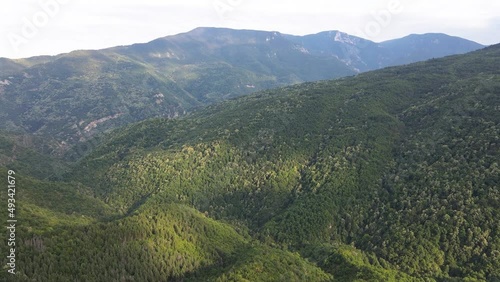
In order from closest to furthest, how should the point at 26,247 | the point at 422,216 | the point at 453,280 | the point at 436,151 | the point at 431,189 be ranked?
the point at 26,247
the point at 453,280
the point at 422,216
the point at 431,189
the point at 436,151

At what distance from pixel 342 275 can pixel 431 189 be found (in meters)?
71.0

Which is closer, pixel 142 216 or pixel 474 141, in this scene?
pixel 142 216

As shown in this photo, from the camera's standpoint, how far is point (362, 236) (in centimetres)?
16688

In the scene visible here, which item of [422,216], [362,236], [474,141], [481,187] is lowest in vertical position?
[362,236]

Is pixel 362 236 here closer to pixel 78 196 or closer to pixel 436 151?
pixel 436 151

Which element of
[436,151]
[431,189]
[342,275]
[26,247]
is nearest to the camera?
[26,247]

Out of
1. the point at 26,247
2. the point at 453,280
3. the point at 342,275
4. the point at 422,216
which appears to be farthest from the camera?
the point at 422,216

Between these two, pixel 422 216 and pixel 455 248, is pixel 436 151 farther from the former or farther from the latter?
pixel 455 248

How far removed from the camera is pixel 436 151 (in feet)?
655

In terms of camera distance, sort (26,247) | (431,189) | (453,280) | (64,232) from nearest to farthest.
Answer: (26,247), (64,232), (453,280), (431,189)

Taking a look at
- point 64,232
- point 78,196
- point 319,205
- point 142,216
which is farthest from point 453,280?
point 78,196

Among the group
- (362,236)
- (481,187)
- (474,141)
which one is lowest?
(362,236)

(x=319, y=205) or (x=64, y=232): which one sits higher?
(x=64, y=232)

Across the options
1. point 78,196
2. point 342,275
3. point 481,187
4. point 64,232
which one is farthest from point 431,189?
point 78,196
